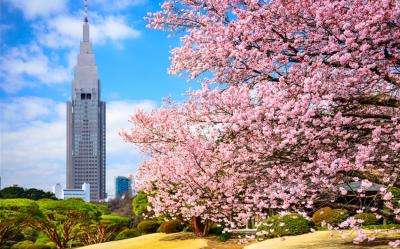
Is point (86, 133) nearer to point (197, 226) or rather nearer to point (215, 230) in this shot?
point (215, 230)

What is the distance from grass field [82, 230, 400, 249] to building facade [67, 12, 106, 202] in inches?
6129

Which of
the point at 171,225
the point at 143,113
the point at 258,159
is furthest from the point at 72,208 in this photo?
the point at 258,159

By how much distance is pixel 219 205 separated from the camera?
14727 millimetres

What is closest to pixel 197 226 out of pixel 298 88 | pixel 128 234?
pixel 128 234

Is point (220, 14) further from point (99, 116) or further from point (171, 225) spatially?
point (99, 116)

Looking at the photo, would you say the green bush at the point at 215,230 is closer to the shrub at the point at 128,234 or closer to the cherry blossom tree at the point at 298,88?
the shrub at the point at 128,234

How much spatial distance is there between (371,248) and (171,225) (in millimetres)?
20261

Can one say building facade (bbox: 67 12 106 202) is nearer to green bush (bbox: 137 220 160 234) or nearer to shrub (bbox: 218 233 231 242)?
green bush (bbox: 137 220 160 234)

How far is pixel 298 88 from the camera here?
9.42 m

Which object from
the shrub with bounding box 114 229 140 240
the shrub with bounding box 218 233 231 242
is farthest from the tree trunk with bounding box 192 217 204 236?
the shrub with bounding box 114 229 140 240

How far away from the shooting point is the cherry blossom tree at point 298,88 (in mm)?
9070

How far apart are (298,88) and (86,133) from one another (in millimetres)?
185424

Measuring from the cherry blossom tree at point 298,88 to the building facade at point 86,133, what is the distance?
175269mm

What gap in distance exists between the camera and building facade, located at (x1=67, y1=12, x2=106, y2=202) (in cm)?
18600
